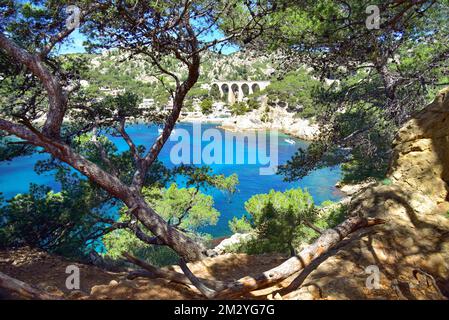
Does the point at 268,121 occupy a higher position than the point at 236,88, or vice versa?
the point at 236,88

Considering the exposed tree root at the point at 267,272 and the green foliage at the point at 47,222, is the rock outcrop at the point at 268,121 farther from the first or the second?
the exposed tree root at the point at 267,272

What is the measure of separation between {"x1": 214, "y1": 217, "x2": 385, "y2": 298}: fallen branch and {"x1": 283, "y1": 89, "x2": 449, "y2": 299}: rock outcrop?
11 centimetres

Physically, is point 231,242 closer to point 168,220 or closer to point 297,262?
point 168,220

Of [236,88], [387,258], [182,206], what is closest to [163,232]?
[387,258]

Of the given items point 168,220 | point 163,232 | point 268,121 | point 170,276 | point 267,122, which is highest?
point 268,121

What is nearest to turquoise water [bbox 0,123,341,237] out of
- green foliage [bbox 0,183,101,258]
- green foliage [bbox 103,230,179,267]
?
green foliage [bbox 103,230,179,267]

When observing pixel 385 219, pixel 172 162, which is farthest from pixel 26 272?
pixel 172 162

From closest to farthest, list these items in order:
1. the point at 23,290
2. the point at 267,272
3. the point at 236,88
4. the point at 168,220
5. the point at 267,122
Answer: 1. the point at 23,290
2. the point at 267,272
3. the point at 168,220
4. the point at 267,122
5. the point at 236,88

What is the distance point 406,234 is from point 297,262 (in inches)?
52.7

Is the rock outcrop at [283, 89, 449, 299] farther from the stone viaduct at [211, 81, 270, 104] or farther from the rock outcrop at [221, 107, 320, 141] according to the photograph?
the stone viaduct at [211, 81, 270, 104]

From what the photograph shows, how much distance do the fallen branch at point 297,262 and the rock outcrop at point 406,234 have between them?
11 cm

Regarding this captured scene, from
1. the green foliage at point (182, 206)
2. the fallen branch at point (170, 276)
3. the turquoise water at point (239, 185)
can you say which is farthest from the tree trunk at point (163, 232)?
the turquoise water at point (239, 185)

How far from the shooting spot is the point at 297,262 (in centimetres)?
362
